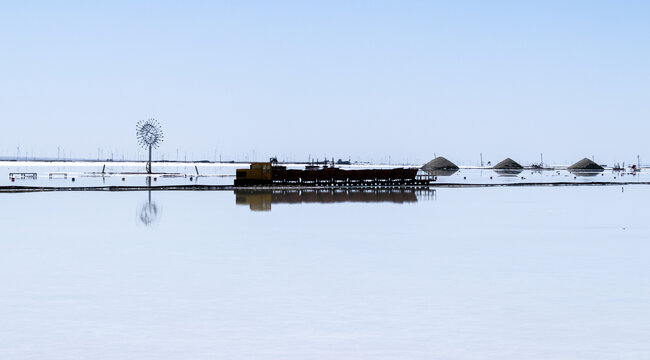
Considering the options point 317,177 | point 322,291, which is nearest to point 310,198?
point 317,177

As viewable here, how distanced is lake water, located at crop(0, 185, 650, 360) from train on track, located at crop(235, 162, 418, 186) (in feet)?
198

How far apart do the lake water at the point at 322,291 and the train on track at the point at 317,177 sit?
60493mm

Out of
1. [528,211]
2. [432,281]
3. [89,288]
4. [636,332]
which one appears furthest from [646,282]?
[528,211]

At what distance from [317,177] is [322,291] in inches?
3444

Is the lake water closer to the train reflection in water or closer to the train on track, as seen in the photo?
the train reflection in water

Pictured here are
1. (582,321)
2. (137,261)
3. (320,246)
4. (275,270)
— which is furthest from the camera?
(320,246)

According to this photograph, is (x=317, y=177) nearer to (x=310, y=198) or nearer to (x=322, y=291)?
(x=310, y=198)

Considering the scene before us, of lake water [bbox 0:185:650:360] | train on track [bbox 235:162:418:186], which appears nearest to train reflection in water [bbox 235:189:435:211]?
train on track [bbox 235:162:418:186]

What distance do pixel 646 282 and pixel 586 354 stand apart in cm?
999

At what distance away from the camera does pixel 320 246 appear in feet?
106

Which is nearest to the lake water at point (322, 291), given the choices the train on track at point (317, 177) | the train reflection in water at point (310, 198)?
the train reflection in water at point (310, 198)

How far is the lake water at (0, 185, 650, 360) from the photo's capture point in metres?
14.7

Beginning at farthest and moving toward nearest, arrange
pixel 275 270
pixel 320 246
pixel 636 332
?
pixel 320 246 → pixel 275 270 → pixel 636 332

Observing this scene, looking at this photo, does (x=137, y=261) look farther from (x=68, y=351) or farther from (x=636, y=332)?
(x=636, y=332)
